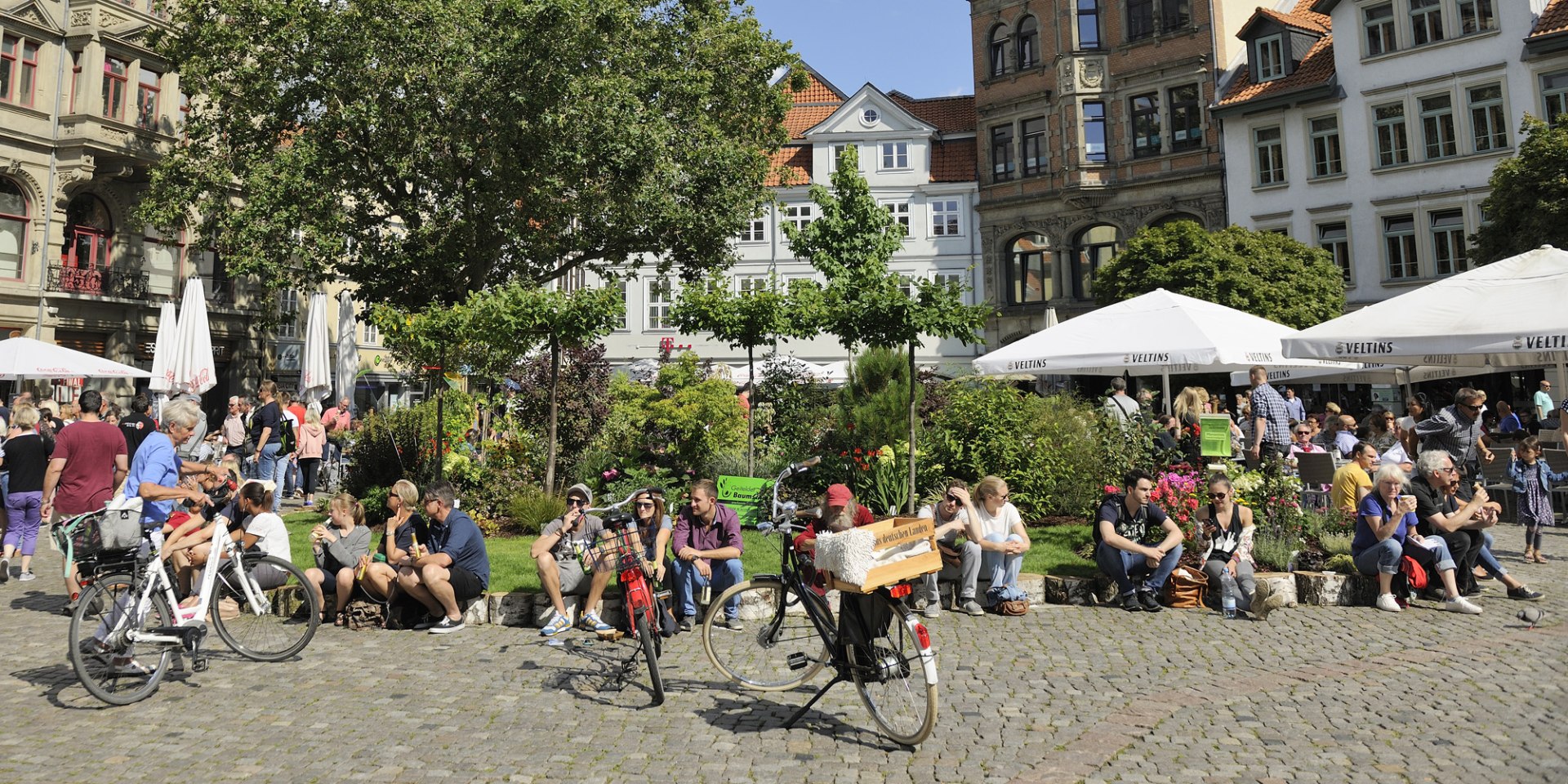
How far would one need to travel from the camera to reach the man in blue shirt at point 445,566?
812cm

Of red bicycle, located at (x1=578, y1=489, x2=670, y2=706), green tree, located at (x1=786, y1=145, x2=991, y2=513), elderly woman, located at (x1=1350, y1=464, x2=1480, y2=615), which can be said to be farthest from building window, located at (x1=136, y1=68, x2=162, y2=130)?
elderly woman, located at (x1=1350, y1=464, x2=1480, y2=615)

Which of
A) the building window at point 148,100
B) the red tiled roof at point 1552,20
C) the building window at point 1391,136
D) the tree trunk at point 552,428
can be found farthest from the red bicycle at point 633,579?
the building window at point 148,100

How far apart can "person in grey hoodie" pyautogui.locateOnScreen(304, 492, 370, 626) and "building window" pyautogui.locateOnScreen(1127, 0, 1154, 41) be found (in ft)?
107

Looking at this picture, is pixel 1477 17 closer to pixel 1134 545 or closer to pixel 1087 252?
pixel 1087 252

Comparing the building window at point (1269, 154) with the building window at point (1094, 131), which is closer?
the building window at point (1269, 154)

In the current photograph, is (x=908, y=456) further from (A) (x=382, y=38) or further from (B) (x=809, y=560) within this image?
(A) (x=382, y=38)

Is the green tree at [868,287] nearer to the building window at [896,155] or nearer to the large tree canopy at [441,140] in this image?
the large tree canopy at [441,140]

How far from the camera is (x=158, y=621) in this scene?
6.41 m

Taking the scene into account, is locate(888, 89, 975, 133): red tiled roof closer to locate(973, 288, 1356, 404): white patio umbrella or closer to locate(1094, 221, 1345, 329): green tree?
locate(1094, 221, 1345, 329): green tree

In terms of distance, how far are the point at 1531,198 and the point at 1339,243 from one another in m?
8.48

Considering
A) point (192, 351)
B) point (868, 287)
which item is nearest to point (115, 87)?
point (192, 351)

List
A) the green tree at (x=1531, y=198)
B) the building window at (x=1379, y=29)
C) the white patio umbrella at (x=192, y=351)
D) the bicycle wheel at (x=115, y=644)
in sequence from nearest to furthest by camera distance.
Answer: the bicycle wheel at (x=115, y=644)
the white patio umbrella at (x=192, y=351)
the green tree at (x=1531, y=198)
the building window at (x=1379, y=29)

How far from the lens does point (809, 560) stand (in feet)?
20.7

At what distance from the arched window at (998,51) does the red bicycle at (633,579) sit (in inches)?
1340
